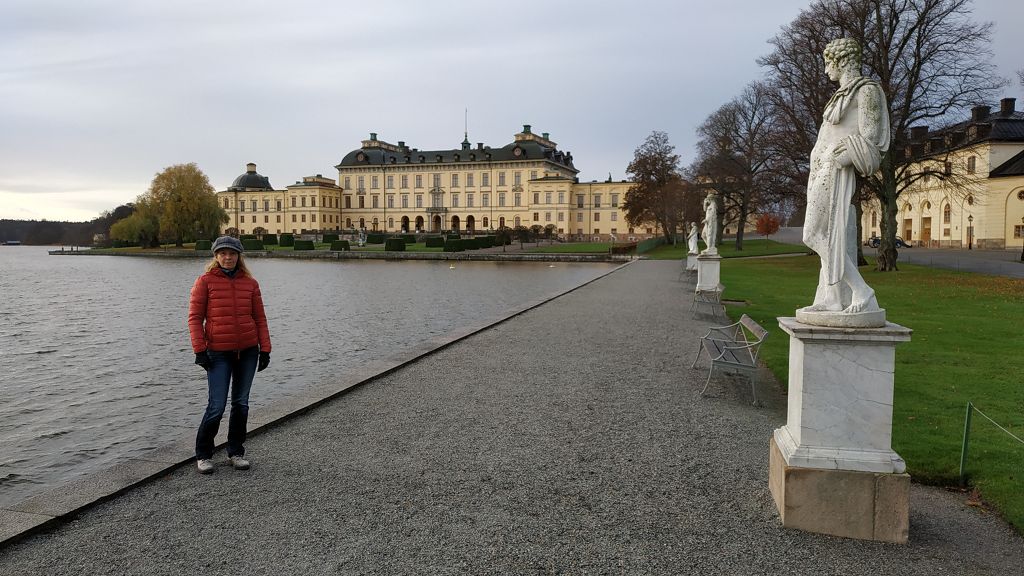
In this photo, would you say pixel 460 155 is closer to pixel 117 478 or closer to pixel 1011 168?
pixel 1011 168

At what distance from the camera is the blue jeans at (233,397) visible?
17.3 ft

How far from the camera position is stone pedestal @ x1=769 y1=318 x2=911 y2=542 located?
3.99 metres

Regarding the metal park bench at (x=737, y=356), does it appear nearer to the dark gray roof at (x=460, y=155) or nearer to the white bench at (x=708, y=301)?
the white bench at (x=708, y=301)

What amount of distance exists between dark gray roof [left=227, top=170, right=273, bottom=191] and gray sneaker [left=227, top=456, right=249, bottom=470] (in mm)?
118301

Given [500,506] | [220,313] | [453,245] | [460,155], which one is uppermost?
[460,155]

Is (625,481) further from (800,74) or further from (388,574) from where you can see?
(800,74)

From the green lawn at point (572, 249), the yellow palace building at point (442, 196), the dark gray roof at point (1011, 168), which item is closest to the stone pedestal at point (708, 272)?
the green lawn at point (572, 249)

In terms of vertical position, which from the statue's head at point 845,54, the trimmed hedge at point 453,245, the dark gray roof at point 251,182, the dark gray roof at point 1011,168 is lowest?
the trimmed hedge at point 453,245

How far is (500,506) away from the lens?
4508 millimetres

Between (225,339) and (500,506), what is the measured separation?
8.49ft

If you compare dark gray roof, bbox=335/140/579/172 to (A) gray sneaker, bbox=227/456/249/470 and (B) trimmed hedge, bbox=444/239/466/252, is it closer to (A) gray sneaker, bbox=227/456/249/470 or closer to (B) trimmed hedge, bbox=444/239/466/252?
(B) trimmed hedge, bbox=444/239/466/252

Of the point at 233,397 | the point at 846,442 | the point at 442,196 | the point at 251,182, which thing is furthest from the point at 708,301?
the point at 251,182

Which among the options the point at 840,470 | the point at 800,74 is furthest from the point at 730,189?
the point at 840,470

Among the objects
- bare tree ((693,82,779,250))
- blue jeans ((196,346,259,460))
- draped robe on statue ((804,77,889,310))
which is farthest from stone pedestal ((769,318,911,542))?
bare tree ((693,82,779,250))
